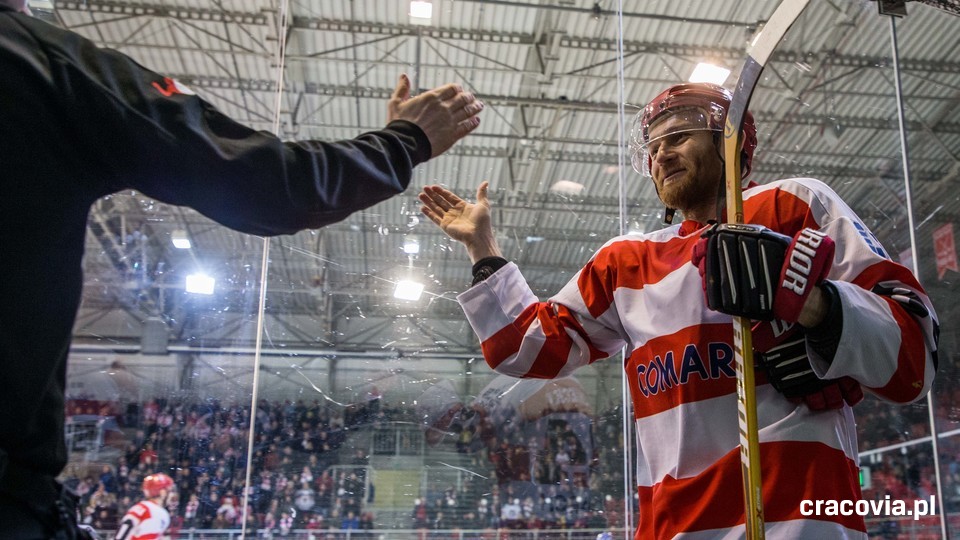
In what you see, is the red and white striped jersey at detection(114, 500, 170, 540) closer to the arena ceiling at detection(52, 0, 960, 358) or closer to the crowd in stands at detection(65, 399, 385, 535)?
the crowd in stands at detection(65, 399, 385, 535)

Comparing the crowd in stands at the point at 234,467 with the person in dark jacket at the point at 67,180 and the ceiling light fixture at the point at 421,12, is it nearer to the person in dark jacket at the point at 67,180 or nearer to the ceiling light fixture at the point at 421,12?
the ceiling light fixture at the point at 421,12

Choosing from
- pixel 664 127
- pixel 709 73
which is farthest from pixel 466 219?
pixel 709 73

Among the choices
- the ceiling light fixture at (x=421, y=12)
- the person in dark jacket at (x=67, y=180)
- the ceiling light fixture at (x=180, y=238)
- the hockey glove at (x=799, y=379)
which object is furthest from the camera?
the ceiling light fixture at (x=421, y=12)

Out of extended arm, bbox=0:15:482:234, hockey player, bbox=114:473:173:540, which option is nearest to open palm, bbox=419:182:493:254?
extended arm, bbox=0:15:482:234

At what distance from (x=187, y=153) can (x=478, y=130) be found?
2688 mm

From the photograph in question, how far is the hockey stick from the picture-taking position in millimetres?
1076

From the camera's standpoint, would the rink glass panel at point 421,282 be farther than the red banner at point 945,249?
No

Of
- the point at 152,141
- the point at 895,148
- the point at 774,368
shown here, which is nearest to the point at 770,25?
the point at 774,368

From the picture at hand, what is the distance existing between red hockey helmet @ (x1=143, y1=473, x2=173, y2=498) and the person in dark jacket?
91.2 inches

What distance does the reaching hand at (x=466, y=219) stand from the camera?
1630 millimetres

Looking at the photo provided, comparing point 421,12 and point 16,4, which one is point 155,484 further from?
point 16,4

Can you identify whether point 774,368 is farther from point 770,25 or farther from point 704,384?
point 770,25

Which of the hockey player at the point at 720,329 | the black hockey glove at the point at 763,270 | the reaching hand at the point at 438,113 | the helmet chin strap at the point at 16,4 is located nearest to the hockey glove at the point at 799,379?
the hockey player at the point at 720,329

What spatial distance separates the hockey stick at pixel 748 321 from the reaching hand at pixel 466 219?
0.56m
